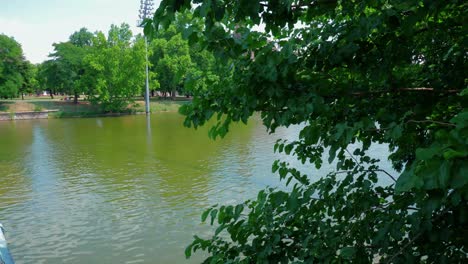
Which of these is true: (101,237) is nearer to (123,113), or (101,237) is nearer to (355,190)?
(355,190)

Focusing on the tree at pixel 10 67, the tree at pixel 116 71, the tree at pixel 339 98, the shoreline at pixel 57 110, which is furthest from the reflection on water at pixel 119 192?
the tree at pixel 10 67

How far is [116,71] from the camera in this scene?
46.7 metres

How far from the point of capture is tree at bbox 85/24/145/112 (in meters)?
46.1

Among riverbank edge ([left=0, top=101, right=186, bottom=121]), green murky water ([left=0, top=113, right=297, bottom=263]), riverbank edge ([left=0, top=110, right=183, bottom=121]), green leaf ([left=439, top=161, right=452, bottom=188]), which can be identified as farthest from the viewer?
riverbank edge ([left=0, top=101, right=186, bottom=121])

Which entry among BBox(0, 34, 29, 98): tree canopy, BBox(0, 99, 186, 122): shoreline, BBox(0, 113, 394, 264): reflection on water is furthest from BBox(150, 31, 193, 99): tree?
BBox(0, 113, 394, 264): reflection on water

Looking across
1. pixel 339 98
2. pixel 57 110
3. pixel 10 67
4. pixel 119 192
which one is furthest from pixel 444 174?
pixel 10 67

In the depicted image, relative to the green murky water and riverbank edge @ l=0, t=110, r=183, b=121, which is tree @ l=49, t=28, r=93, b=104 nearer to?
riverbank edge @ l=0, t=110, r=183, b=121

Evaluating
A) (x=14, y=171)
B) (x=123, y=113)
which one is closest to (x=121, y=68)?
(x=123, y=113)

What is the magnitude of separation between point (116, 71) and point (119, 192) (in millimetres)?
37696

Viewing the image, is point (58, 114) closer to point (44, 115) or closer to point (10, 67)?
point (44, 115)

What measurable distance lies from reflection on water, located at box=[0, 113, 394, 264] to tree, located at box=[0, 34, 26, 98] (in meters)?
27.8

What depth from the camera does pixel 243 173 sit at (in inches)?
508

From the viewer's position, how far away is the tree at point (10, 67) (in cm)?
4528

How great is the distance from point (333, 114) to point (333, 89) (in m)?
0.18
